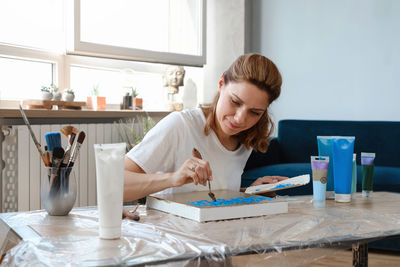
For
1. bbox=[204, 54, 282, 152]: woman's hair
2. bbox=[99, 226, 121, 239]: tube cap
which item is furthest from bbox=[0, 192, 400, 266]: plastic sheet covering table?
bbox=[204, 54, 282, 152]: woman's hair

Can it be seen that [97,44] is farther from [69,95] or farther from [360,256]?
[360,256]

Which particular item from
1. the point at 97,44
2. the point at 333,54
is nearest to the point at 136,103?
the point at 97,44

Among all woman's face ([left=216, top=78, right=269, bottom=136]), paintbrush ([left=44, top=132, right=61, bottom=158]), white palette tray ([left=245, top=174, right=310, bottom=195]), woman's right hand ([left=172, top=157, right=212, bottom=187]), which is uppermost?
woman's face ([left=216, top=78, right=269, bottom=136])

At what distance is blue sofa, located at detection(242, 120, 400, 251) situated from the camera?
2967 millimetres

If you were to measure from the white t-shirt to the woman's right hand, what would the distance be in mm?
228

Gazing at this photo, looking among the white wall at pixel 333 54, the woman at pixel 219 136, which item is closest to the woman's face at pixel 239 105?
the woman at pixel 219 136

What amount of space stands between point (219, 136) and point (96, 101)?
6.03ft

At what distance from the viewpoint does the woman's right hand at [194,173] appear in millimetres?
1161

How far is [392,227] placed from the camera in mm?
1087

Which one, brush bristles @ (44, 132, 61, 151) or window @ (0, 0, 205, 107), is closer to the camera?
brush bristles @ (44, 132, 61, 151)

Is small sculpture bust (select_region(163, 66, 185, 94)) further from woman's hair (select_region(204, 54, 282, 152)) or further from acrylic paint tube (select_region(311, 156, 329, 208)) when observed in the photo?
acrylic paint tube (select_region(311, 156, 329, 208))

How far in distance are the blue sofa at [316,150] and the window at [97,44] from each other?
36.8 inches

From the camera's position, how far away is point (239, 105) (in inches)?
57.0

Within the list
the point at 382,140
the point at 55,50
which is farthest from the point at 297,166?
the point at 55,50
